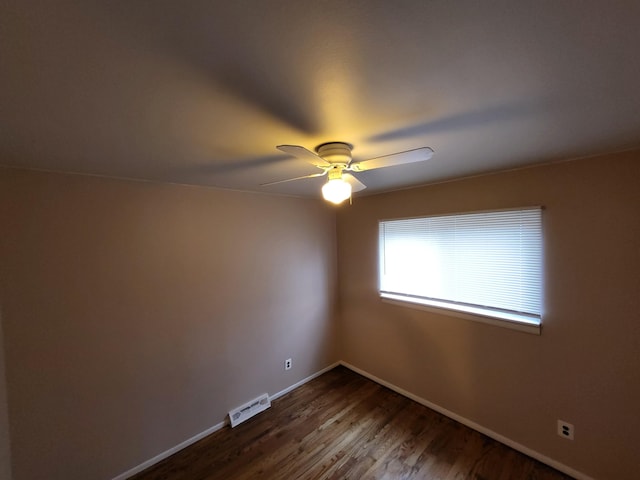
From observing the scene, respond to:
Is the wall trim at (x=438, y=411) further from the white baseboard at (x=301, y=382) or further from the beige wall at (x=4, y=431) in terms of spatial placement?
the beige wall at (x=4, y=431)

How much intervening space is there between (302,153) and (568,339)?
7.71 ft

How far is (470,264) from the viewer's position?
242cm

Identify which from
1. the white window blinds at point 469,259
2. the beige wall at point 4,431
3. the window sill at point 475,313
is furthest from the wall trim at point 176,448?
the white window blinds at point 469,259

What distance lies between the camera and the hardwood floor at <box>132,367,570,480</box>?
6.50 ft

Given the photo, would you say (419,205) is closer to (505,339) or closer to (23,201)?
(505,339)

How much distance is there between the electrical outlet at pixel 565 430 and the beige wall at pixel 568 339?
0.10 ft

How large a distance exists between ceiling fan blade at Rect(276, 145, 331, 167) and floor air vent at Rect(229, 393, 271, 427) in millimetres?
2579

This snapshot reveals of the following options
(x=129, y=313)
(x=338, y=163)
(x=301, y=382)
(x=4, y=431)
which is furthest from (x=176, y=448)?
(x=338, y=163)

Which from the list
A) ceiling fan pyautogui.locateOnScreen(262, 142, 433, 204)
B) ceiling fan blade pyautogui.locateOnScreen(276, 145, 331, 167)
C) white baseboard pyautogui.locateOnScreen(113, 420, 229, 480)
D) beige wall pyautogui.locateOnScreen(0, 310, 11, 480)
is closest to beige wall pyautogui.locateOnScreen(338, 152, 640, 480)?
ceiling fan pyautogui.locateOnScreen(262, 142, 433, 204)

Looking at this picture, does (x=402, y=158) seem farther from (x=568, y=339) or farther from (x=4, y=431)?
(x=4, y=431)

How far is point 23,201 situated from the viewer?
1657 mm

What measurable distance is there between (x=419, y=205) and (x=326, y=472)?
8.30 ft

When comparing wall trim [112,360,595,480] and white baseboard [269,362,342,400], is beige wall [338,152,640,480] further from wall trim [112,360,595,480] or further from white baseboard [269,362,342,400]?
white baseboard [269,362,342,400]

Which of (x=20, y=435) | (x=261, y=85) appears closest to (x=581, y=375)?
(x=261, y=85)
